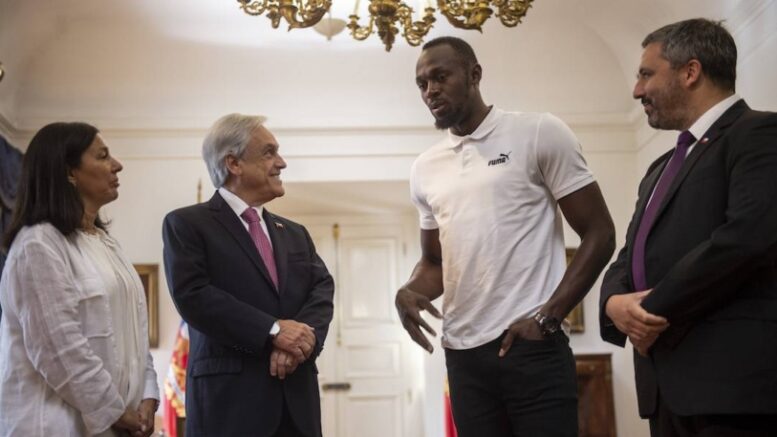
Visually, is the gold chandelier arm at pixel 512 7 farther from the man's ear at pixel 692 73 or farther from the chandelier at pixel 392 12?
the man's ear at pixel 692 73

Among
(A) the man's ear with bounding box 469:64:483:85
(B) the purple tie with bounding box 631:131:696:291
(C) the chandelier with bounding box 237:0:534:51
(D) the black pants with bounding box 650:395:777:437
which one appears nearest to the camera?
(D) the black pants with bounding box 650:395:777:437

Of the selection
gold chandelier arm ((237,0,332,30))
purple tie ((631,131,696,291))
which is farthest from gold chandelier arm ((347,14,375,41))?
purple tie ((631,131,696,291))

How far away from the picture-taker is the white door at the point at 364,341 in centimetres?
694

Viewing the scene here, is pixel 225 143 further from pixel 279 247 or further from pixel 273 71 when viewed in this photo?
pixel 273 71

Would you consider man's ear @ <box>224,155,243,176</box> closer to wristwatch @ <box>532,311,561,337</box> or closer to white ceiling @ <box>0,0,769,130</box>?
wristwatch @ <box>532,311,561,337</box>

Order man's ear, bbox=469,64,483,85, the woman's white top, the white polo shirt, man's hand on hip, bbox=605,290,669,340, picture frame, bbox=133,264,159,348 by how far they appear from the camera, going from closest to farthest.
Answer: man's hand on hip, bbox=605,290,669,340, the woman's white top, the white polo shirt, man's ear, bbox=469,64,483,85, picture frame, bbox=133,264,159,348

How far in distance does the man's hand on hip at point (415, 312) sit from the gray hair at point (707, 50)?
89cm

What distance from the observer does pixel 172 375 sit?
5.39 m

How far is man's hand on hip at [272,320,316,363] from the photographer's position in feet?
7.34

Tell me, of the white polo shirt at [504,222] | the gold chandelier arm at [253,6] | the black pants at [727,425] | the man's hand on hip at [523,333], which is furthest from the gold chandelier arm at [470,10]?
the black pants at [727,425]

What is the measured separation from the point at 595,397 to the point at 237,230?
163 inches

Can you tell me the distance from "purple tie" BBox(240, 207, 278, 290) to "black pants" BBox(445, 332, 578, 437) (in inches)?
23.8

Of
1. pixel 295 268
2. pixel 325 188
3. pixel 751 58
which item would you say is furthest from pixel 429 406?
pixel 295 268

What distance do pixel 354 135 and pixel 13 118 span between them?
7.93ft
